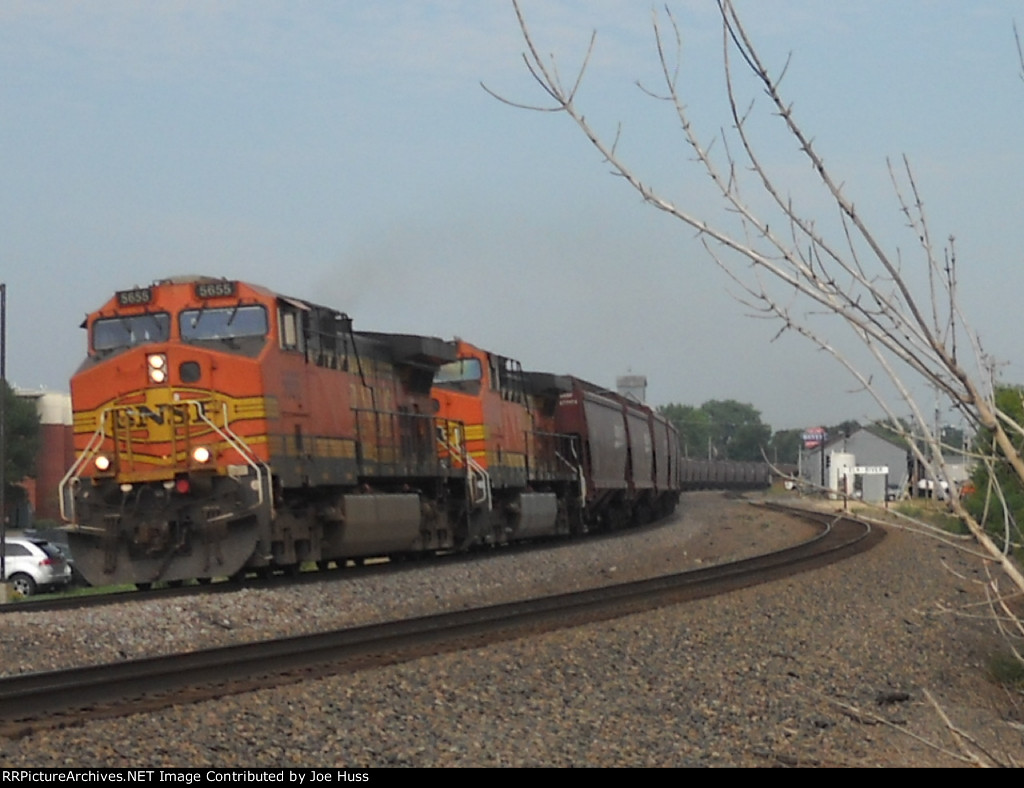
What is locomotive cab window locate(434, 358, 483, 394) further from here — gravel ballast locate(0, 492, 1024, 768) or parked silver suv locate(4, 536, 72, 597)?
parked silver suv locate(4, 536, 72, 597)

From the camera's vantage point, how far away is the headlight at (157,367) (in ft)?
54.2

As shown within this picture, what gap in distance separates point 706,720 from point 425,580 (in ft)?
32.4

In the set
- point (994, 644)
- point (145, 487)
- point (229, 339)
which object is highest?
point (229, 339)

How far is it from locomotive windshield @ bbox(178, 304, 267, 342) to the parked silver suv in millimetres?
17351

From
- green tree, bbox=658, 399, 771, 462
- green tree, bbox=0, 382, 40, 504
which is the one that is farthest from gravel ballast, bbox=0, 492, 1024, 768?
green tree, bbox=658, 399, 771, 462

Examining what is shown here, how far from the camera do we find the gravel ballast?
7.03 meters

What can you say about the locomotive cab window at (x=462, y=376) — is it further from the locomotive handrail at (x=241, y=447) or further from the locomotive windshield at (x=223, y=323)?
the locomotive handrail at (x=241, y=447)

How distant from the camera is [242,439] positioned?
16.3 m

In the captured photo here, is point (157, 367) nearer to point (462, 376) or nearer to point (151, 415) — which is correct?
point (151, 415)

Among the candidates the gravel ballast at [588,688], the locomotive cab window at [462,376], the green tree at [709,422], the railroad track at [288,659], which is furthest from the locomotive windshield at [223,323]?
the green tree at [709,422]

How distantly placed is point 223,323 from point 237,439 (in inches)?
62.8
